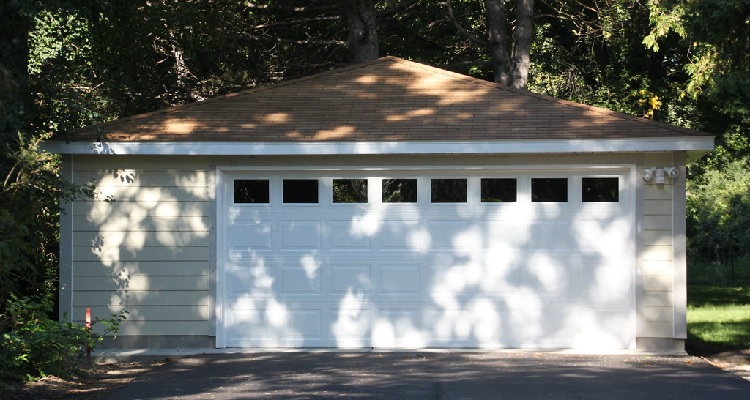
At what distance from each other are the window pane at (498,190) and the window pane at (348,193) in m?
1.48

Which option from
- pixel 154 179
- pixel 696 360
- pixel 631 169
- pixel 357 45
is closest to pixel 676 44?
pixel 357 45

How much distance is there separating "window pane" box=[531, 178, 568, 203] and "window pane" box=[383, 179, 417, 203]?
1495 mm

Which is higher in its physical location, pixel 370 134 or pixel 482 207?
pixel 370 134

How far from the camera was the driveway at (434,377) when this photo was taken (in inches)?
344

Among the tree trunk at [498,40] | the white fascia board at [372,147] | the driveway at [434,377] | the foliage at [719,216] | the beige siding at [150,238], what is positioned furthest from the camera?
the foliage at [719,216]

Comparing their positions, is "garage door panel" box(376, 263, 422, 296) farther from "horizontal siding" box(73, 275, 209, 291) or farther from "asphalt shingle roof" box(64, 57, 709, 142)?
"horizontal siding" box(73, 275, 209, 291)

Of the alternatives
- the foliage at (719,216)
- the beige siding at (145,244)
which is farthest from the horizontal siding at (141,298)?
the foliage at (719,216)

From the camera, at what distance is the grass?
13.3 metres

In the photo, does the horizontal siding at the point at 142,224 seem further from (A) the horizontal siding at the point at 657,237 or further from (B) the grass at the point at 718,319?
(B) the grass at the point at 718,319

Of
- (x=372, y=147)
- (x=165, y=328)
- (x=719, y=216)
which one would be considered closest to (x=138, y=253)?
(x=165, y=328)

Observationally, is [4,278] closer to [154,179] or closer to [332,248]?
[154,179]

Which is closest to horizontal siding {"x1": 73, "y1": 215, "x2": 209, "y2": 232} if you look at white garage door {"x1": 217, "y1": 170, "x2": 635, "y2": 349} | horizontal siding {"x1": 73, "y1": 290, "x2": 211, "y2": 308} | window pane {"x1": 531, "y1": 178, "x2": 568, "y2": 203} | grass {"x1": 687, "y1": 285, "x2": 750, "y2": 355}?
white garage door {"x1": 217, "y1": 170, "x2": 635, "y2": 349}

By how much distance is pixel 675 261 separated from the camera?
38.4 ft

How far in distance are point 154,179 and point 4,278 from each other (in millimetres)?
2938
